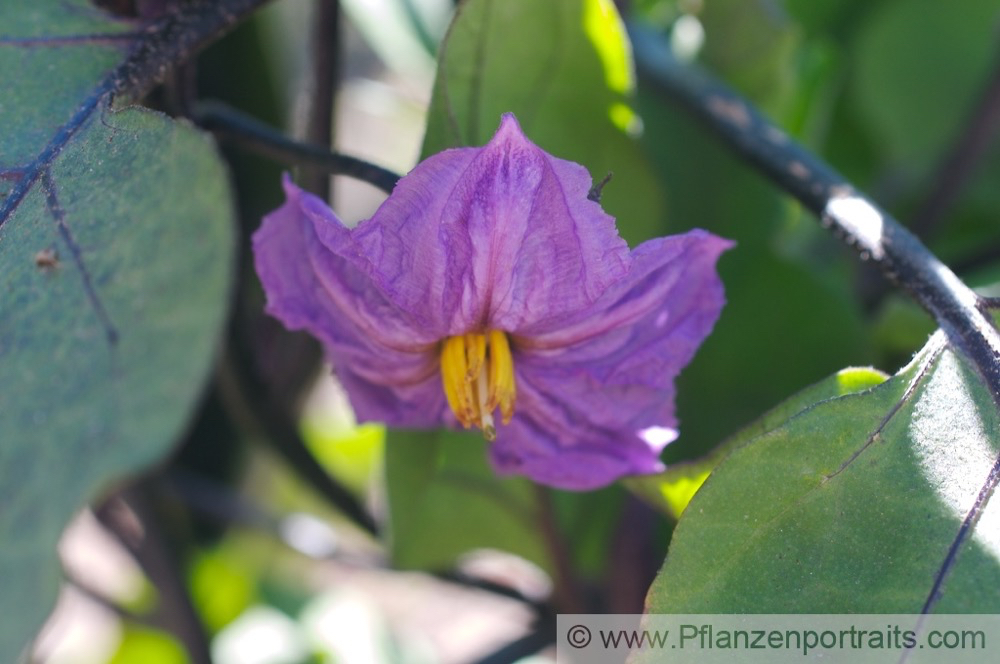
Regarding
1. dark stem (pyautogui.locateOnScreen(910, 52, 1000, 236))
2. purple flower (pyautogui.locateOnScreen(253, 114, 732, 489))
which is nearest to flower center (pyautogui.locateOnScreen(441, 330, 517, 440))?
purple flower (pyautogui.locateOnScreen(253, 114, 732, 489))

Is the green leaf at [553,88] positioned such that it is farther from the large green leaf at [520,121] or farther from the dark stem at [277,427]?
the dark stem at [277,427]

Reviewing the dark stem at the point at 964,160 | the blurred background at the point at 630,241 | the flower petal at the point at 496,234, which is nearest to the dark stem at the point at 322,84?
the blurred background at the point at 630,241

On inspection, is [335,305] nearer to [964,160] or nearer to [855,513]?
[855,513]

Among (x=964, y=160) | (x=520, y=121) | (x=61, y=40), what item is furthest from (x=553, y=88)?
(x=964, y=160)

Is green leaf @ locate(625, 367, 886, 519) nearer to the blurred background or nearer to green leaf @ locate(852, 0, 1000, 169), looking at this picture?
the blurred background

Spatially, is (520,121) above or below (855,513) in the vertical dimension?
above

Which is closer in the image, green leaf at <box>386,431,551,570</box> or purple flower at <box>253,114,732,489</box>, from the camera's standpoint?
purple flower at <box>253,114,732,489</box>
